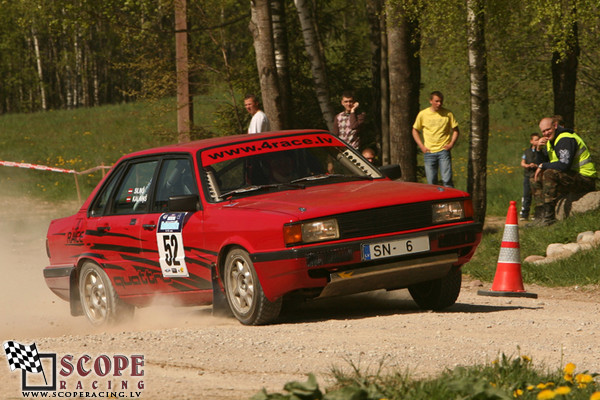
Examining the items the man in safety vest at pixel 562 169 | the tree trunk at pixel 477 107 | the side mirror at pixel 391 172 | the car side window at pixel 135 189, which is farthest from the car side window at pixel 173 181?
the tree trunk at pixel 477 107

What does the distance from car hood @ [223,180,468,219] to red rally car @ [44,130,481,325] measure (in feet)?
0.04

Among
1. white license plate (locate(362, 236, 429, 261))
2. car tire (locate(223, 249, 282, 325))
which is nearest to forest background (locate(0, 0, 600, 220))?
white license plate (locate(362, 236, 429, 261))

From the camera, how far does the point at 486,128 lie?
16234mm

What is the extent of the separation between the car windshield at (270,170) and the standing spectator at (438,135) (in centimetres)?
656

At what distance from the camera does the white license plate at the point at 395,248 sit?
7.53 meters

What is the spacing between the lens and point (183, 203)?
812 centimetres

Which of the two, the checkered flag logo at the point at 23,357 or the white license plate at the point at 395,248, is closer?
the checkered flag logo at the point at 23,357

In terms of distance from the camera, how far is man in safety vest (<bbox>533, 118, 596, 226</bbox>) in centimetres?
1416

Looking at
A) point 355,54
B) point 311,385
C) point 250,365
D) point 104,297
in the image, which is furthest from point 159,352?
point 355,54

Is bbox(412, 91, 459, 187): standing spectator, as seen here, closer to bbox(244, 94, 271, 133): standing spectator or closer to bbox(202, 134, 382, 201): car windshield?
bbox(244, 94, 271, 133): standing spectator

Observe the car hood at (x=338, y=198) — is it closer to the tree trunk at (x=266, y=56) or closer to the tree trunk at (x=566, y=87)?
the tree trunk at (x=266, y=56)

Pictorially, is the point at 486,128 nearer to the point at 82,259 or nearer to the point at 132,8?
the point at 82,259

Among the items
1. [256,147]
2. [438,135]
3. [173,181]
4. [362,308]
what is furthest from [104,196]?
[438,135]

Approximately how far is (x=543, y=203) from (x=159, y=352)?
933 cm
